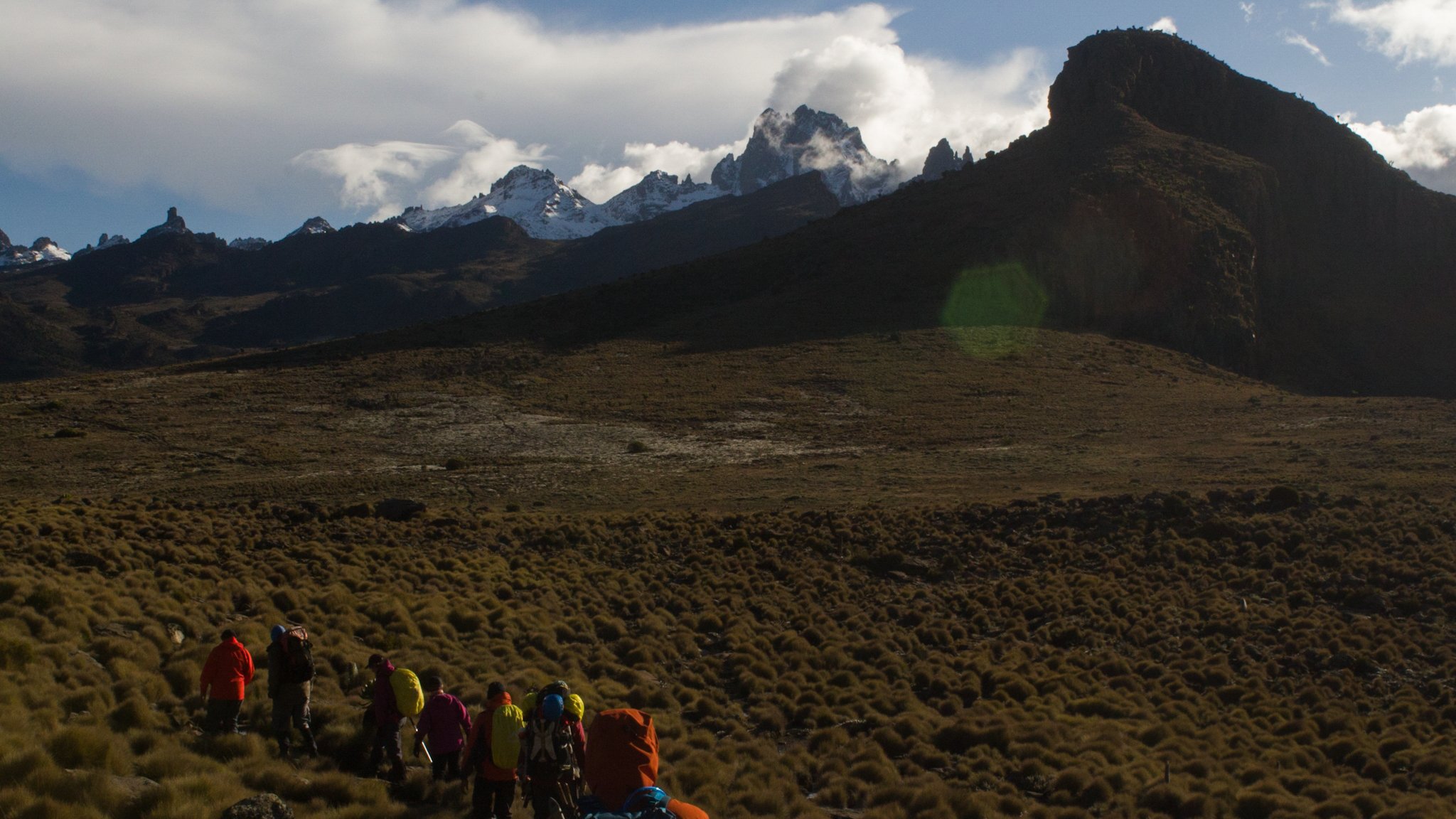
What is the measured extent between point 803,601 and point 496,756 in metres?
15.6

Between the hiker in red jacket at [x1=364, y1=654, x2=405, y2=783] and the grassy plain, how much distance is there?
0.36m

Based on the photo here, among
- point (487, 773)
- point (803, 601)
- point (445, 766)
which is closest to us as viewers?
point (487, 773)

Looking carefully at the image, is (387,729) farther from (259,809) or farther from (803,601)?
(803,601)

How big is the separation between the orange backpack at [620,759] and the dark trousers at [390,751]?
3.95 meters

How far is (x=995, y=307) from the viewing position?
86625 mm

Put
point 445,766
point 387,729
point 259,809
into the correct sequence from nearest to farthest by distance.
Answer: point 259,809
point 445,766
point 387,729

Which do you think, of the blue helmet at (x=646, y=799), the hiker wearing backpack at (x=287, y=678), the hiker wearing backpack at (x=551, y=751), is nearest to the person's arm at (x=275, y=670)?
the hiker wearing backpack at (x=287, y=678)

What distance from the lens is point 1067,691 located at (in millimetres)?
18453

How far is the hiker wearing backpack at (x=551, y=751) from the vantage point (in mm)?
9094

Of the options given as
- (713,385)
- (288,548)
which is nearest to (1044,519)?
(288,548)

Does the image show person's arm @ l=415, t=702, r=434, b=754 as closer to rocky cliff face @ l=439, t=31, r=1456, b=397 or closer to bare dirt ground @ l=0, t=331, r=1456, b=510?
bare dirt ground @ l=0, t=331, r=1456, b=510

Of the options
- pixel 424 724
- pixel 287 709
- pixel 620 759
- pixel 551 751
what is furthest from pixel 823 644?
pixel 620 759

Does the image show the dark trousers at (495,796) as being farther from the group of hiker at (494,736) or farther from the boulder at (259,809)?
the boulder at (259,809)

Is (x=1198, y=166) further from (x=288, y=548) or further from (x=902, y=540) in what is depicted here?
(x=288, y=548)
